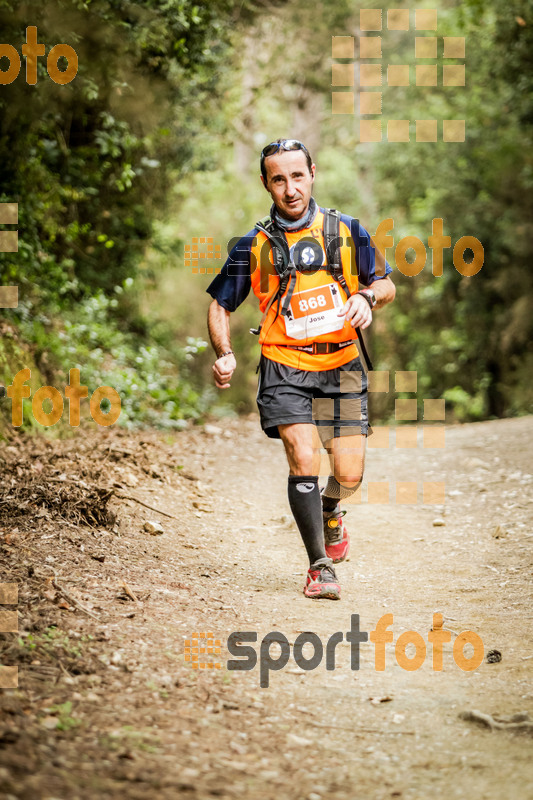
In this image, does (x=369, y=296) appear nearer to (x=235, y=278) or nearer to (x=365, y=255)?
(x=365, y=255)

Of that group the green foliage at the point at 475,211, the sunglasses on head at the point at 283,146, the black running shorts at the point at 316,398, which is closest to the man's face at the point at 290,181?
the sunglasses on head at the point at 283,146

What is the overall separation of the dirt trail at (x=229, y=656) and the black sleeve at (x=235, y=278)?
1536 millimetres

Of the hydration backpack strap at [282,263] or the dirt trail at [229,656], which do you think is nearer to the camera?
the dirt trail at [229,656]

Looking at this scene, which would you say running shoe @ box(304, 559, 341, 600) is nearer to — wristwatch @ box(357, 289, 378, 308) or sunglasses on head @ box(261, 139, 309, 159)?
wristwatch @ box(357, 289, 378, 308)

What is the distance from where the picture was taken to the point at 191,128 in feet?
39.7

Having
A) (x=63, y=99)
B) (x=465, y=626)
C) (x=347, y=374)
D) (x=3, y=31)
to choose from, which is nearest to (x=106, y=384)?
(x=63, y=99)

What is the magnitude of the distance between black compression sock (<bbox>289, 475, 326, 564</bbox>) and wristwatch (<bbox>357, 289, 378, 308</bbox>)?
3.24 feet

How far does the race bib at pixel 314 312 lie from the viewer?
440 centimetres

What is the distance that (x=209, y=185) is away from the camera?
16.5 metres

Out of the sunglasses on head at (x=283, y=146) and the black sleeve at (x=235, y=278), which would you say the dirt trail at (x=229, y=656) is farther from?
the sunglasses on head at (x=283, y=146)

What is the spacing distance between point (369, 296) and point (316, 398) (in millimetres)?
642

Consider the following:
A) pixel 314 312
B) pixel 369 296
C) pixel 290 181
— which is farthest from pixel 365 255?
pixel 290 181

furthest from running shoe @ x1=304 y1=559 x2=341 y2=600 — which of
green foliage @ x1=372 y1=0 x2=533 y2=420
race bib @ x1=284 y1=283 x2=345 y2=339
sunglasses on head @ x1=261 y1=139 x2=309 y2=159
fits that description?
green foliage @ x1=372 y1=0 x2=533 y2=420

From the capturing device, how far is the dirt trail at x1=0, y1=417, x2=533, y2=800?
243 centimetres
